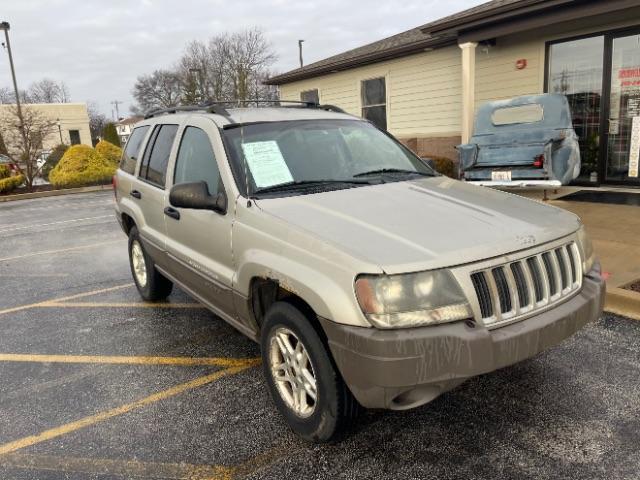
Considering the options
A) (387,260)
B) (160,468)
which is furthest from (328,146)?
(160,468)

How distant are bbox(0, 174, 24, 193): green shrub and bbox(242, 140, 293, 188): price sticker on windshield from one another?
18818 mm

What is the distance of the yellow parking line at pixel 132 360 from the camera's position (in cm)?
395

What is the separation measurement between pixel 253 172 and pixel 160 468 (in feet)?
5.85

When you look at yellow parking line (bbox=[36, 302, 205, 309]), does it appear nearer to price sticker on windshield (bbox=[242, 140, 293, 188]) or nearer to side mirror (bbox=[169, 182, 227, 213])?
side mirror (bbox=[169, 182, 227, 213])

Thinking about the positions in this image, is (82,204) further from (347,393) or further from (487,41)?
(347,393)

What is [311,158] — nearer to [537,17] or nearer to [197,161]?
[197,161]

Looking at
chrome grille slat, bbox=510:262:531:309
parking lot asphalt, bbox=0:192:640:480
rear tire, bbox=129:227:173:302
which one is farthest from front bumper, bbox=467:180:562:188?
chrome grille slat, bbox=510:262:531:309

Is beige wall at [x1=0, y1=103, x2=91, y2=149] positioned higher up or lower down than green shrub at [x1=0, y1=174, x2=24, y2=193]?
higher up

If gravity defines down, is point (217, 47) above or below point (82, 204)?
above

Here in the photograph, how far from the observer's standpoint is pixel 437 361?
89.6 inches

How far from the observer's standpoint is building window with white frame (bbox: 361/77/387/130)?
14.6 m

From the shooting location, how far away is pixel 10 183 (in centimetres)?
1906

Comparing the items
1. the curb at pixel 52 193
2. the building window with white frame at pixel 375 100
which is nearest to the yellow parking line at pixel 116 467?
the building window with white frame at pixel 375 100

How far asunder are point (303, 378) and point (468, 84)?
31.2 ft
